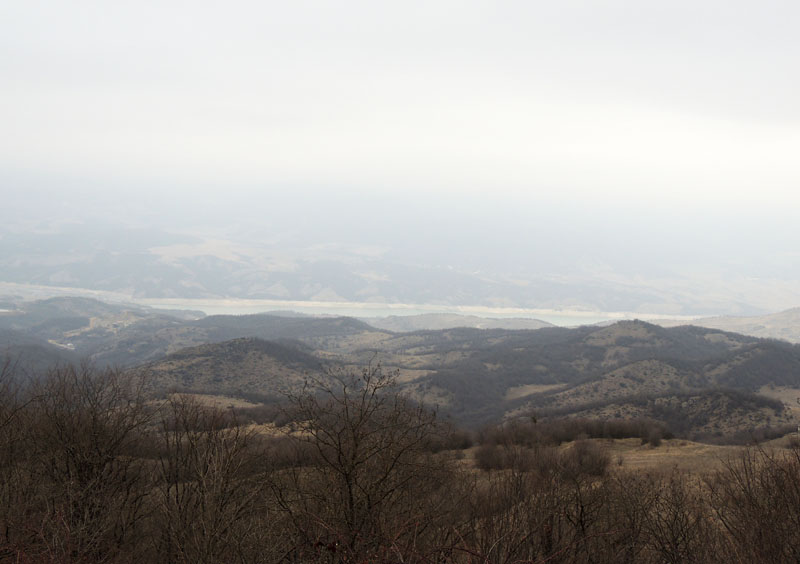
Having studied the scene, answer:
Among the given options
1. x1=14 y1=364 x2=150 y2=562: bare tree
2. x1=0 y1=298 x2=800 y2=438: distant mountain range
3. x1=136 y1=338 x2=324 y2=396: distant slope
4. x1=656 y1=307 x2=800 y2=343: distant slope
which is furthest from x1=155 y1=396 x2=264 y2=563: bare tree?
x1=656 y1=307 x2=800 y2=343: distant slope

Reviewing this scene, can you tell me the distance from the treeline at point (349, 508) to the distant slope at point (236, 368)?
165 feet

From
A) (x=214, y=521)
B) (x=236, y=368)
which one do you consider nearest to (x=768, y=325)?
(x=236, y=368)

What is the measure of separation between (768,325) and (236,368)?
187754 mm

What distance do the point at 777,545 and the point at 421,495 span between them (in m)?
7.53

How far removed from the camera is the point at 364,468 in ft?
35.6

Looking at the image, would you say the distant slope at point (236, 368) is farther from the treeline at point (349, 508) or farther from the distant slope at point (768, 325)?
the distant slope at point (768, 325)

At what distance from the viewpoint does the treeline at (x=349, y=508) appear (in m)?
9.45

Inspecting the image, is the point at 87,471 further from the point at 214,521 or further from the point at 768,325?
the point at 768,325

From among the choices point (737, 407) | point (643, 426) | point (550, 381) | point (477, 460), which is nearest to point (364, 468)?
point (477, 460)

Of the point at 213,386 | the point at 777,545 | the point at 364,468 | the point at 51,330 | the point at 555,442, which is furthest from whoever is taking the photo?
the point at 51,330

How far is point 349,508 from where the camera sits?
33.3 feet

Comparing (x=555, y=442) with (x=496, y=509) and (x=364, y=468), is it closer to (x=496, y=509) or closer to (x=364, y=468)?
(x=496, y=509)

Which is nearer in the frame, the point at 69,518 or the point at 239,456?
the point at 69,518

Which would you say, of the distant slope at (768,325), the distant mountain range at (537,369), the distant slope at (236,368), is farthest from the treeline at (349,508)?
the distant slope at (768,325)
